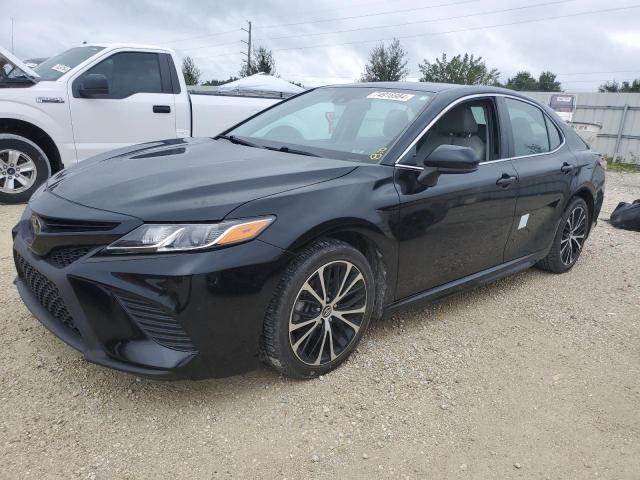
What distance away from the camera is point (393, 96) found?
11.5ft

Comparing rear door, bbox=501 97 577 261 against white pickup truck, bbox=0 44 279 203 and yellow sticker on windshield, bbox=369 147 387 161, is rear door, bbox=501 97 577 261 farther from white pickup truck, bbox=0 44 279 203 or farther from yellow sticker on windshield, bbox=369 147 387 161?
white pickup truck, bbox=0 44 279 203

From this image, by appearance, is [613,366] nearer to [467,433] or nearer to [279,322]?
[467,433]

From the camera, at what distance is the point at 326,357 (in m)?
2.81

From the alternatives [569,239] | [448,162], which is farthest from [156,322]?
[569,239]

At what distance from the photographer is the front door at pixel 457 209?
3.02m

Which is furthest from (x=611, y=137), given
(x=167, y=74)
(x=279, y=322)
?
(x=279, y=322)

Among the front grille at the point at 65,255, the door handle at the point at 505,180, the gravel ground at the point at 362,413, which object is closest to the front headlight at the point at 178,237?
the front grille at the point at 65,255

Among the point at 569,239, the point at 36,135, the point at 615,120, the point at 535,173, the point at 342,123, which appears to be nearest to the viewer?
the point at 342,123

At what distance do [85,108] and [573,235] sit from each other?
209 inches

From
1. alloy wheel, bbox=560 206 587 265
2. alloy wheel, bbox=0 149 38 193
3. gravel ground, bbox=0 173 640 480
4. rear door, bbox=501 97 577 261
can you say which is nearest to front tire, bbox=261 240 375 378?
gravel ground, bbox=0 173 640 480

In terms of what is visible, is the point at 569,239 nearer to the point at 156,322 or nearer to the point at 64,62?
the point at 156,322

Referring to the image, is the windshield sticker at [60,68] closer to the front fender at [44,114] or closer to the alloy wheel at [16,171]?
the front fender at [44,114]

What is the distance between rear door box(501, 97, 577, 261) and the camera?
3832mm

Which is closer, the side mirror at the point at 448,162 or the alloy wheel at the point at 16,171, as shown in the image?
the side mirror at the point at 448,162
